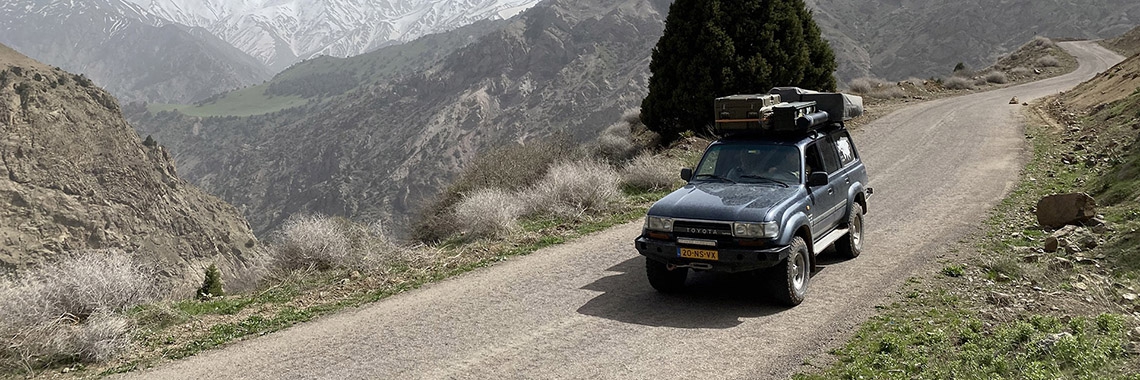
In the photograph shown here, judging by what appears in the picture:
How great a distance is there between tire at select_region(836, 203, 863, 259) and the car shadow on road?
77.8 inches

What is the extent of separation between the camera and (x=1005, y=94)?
111 ft

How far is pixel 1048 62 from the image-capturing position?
48.1 meters

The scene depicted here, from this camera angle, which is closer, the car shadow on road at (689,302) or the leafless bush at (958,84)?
the car shadow on road at (689,302)

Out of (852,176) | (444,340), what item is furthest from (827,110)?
(444,340)

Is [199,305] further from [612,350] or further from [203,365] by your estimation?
[612,350]

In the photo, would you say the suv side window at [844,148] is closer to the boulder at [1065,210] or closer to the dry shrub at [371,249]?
the boulder at [1065,210]

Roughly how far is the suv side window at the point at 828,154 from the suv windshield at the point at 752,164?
2.13 ft

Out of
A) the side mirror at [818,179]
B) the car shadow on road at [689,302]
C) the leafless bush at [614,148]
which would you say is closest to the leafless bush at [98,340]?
the car shadow on road at [689,302]

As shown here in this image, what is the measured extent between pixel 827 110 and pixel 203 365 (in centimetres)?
902

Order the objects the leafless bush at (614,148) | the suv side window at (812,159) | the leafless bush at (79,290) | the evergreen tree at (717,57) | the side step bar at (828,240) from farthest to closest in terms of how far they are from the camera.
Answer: the leafless bush at (614,148), the evergreen tree at (717,57), the suv side window at (812,159), the side step bar at (828,240), the leafless bush at (79,290)

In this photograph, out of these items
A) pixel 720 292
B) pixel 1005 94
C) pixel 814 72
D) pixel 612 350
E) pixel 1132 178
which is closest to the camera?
pixel 612 350

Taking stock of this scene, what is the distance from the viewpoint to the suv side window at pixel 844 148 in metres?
10.1

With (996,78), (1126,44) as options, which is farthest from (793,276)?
(1126,44)

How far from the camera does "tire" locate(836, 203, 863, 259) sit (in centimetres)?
984
